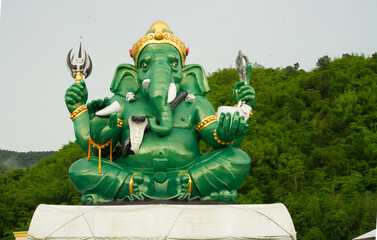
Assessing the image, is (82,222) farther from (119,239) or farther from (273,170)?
(273,170)

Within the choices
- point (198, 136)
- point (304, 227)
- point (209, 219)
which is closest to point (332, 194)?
point (304, 227)

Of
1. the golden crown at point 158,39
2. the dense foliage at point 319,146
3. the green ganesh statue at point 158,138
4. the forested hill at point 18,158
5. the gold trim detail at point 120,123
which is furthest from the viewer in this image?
the forested hill at point 18,158

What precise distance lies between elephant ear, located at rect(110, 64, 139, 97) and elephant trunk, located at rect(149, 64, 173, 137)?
0.48 metres

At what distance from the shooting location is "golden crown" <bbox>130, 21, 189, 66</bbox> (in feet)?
17.2

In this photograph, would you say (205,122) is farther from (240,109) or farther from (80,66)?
(80,66)

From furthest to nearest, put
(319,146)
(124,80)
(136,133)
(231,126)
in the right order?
(319,146) < (124,80) < (136,133) < (231,126)

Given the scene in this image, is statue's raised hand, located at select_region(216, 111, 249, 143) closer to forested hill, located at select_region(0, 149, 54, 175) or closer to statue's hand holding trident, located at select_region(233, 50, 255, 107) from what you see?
statue's hand holding trident, located at select_region(233, 50, 255, 107)

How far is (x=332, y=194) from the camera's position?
531 inches

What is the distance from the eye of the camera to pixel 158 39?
17.2ft

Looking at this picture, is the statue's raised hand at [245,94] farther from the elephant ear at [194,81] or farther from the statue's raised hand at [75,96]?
the statue's raised hand at [75,96]

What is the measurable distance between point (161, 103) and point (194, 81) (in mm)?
730

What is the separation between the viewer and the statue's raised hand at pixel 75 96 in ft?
15.8

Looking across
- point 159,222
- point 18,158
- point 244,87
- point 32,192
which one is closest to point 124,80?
point 244,87

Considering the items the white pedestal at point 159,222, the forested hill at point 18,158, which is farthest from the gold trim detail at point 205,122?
the forested hill at point 18,158
